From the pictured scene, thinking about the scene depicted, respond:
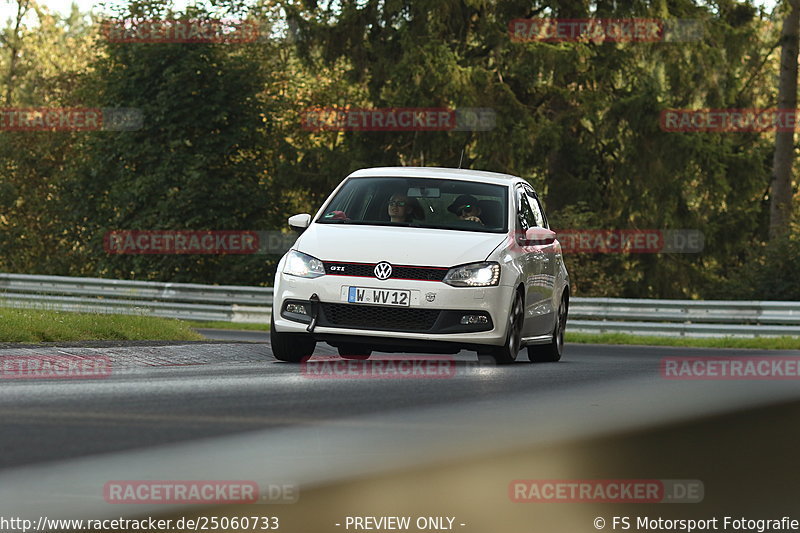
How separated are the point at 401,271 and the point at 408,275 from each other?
7cm

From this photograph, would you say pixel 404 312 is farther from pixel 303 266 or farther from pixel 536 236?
pixel 536 236

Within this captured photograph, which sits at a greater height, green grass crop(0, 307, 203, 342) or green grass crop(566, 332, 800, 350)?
green grass crop(0, 307, 203, 342)

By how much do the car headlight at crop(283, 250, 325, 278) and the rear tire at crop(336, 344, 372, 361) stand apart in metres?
2.14

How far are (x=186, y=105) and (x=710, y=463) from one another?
118ft

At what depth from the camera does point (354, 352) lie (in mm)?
14555

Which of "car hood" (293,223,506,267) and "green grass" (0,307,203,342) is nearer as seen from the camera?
"car hood" (293,223,506,267)

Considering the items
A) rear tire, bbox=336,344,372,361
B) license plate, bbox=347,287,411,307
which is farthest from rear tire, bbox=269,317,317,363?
rear tire, bbox=336,344,372,361

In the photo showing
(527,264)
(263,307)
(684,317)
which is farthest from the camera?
(263,307)

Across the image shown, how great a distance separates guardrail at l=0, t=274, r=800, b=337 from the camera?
1130 inches

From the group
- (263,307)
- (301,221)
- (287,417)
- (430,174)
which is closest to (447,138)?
(263,307)

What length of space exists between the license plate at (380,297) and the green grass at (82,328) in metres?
3.83

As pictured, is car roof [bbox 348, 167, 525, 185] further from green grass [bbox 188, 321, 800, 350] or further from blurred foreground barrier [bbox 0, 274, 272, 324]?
blurred foreground barrier [bbox 0, 274, 272, 324]

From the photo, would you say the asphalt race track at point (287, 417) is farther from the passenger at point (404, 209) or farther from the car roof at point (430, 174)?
the car roof at point (430, 174)

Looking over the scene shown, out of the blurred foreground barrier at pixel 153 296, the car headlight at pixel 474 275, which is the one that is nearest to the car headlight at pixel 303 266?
the car headlight at pixel 474 275
